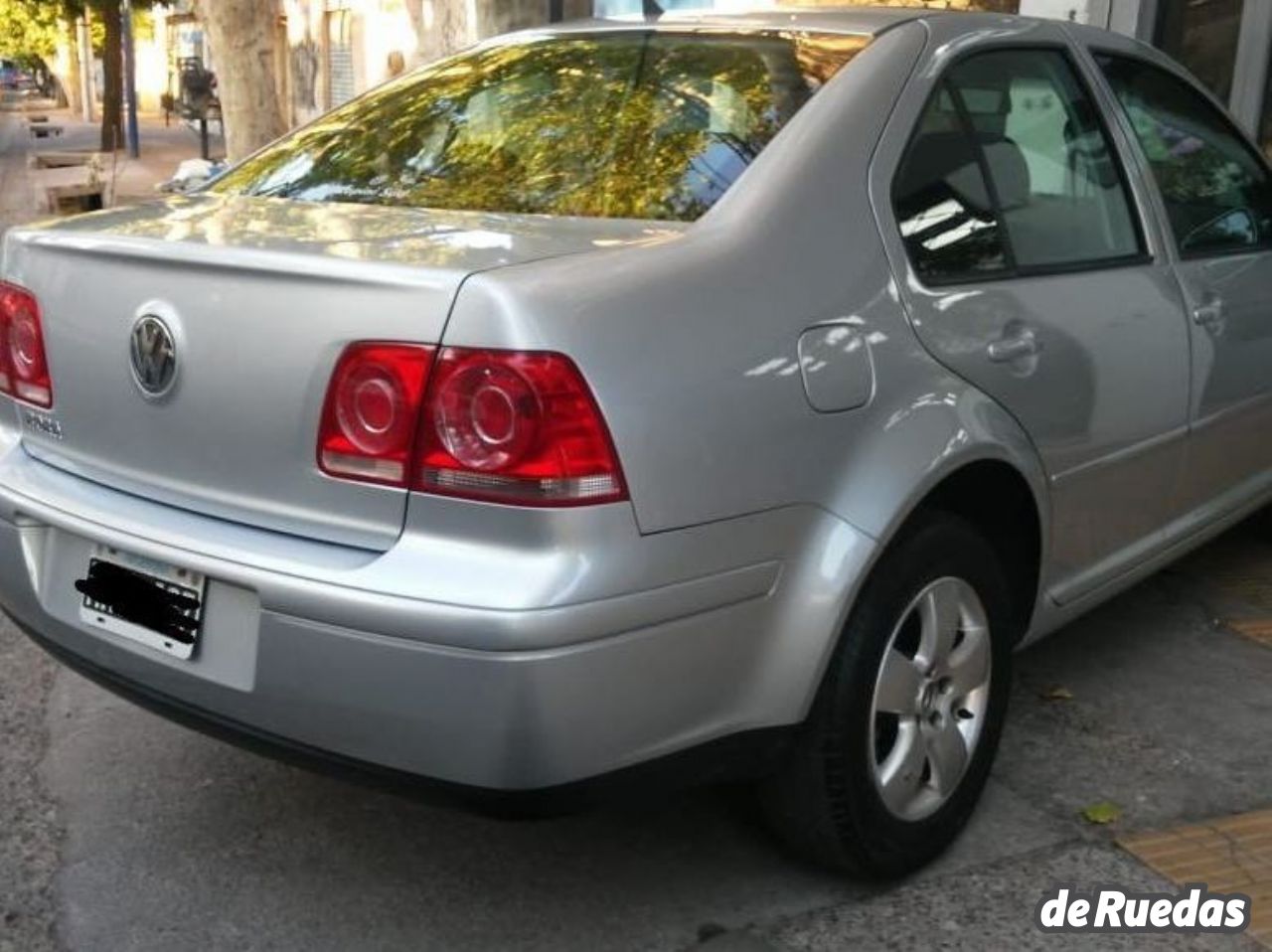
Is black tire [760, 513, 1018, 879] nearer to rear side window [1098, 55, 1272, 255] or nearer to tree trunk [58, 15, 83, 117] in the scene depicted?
rear side window [1098, 55, 1272, 255]

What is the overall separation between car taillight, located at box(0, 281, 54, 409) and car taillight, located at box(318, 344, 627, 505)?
0.92 m

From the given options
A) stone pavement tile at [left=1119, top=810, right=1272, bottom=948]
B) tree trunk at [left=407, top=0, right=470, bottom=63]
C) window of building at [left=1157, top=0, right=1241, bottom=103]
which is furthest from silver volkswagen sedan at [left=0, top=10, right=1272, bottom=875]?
window of building at [left=1157, top=0, right=1241, bottom=103]

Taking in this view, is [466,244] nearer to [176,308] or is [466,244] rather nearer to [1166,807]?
[176,308]

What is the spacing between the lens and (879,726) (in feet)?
9.01

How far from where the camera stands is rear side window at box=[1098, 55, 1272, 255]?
364 centimetres

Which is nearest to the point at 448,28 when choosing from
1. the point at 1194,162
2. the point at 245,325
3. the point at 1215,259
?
the point at 1194,162

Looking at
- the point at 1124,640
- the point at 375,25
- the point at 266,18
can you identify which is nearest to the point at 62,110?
the point at 375,25

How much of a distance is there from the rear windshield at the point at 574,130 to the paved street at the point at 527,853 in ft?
3.92

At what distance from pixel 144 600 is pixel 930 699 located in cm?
148

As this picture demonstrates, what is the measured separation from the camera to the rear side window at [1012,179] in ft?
9.34

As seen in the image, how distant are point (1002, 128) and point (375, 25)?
20.6 metres

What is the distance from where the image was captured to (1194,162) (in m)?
3.87

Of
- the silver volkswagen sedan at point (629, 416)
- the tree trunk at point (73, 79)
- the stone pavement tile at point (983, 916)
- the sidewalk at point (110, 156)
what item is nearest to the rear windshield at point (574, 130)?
the silver volkswagen sedan at point (629, 416)

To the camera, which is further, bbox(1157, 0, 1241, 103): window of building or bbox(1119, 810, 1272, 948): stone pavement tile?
bbox(1157, 0, 1241, 103): window of building
